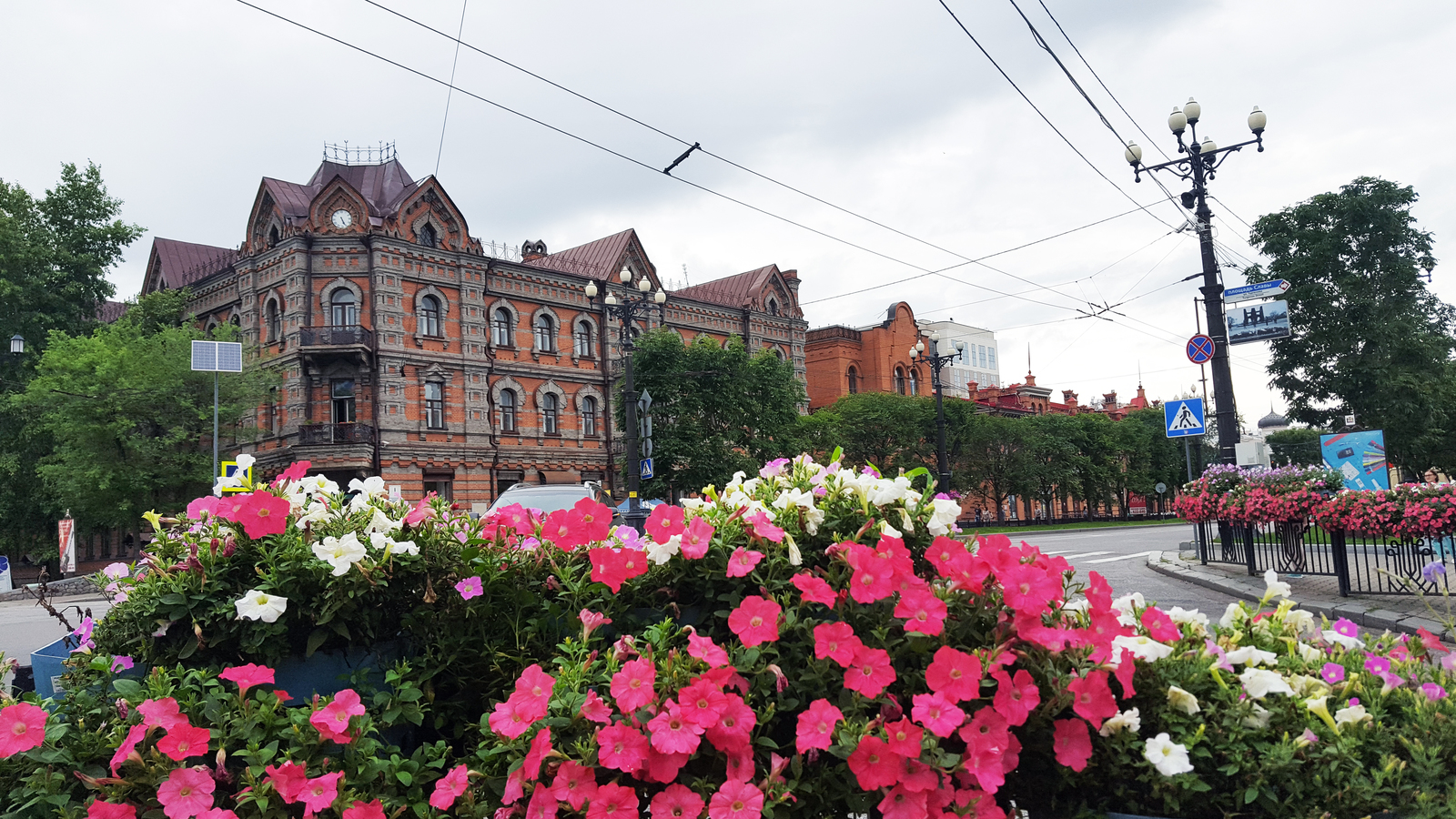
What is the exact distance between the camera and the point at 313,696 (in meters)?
2.13

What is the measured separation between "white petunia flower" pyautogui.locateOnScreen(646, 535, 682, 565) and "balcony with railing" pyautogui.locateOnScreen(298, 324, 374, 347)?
Answer: 32.0 metres

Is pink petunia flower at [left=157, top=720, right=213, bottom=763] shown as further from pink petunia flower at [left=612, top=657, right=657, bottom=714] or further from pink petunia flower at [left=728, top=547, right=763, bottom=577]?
pink petunia flower at [left=728, top=547, right=763, bottom=577]

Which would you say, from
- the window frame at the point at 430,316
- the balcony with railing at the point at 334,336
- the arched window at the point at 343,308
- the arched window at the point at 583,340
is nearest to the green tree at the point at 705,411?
the arched window at the point at 583,340

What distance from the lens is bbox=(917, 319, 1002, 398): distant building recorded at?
270 feet

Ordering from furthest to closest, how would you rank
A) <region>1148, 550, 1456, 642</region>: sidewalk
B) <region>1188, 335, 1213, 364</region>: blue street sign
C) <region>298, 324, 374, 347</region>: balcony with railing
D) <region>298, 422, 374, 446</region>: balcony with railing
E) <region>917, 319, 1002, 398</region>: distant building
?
1. <region>917, 319, 1002, 398</region>: distant building
2. <region>298, 324, 374, 347</region>: balcony with railing
3. <region>298, 422, 374, 446</region>: balcony with railing
4. <region>1188, 335, 1213, 364</region>: blue street sign
5. <region>1148, 550, 1456, 642</region>: sidewalk

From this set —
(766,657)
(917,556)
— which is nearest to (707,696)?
(766,657)

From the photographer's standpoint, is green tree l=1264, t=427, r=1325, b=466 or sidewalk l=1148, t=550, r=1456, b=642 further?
green tree l=1264, t=427, r=1325, b=466

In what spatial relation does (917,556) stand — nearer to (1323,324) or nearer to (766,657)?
(766,657)

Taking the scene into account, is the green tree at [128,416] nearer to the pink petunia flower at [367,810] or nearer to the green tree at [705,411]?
the green tree at [705,411]

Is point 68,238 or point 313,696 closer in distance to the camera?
point 313,696

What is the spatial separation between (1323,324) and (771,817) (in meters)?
39.5

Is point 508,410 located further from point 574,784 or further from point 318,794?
point 574,784

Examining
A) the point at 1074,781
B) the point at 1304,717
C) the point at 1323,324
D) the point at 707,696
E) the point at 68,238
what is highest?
the point at 68,238

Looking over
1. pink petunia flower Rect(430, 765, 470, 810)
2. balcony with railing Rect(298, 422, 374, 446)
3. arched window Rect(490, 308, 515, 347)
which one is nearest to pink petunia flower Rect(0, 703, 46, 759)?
pink petunia flower Rect(430, 765, 470, 810)
